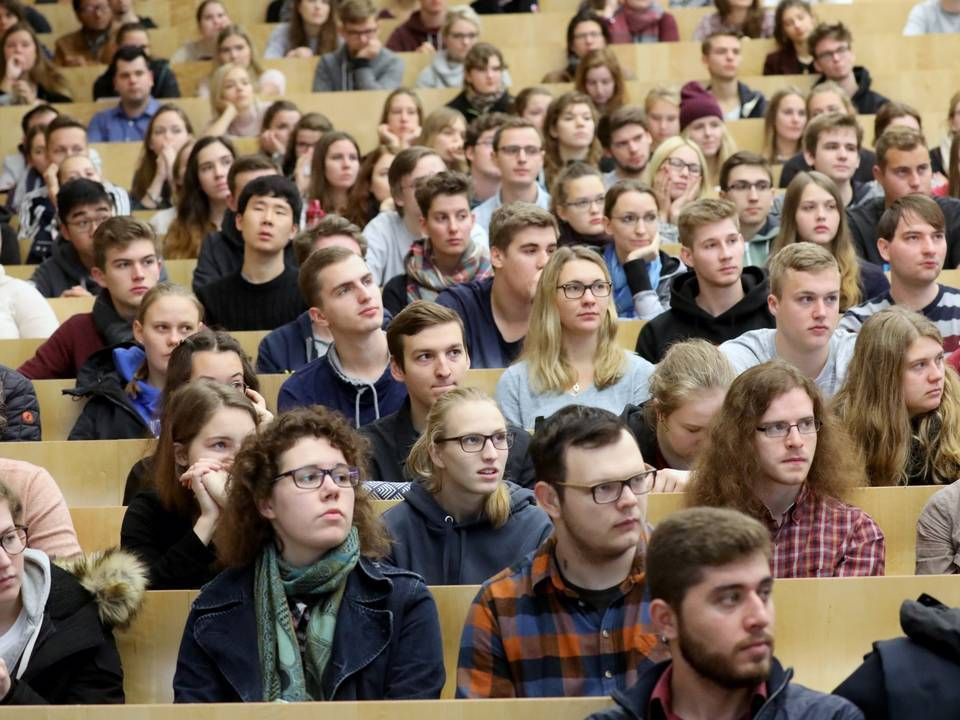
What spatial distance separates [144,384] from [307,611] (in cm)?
180

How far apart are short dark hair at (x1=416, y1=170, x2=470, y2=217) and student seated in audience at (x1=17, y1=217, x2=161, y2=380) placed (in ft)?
2.75

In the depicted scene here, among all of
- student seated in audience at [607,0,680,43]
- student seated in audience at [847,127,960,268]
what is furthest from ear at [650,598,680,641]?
student seated in audience at [607,0,680,43]

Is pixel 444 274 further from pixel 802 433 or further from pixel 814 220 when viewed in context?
pixel 802 433

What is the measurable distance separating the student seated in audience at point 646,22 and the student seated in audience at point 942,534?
203 inches

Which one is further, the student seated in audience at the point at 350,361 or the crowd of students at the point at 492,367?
the student seated in audience at the point at 350,361

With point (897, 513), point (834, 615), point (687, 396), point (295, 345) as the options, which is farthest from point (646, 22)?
point (834, 615)

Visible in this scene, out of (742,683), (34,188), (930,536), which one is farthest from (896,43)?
(742,683)

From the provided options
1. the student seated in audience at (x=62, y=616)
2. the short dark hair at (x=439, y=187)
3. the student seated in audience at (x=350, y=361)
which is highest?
the short dark hair at (x=439, y=187)

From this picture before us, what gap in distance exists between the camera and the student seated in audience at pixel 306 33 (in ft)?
28.7

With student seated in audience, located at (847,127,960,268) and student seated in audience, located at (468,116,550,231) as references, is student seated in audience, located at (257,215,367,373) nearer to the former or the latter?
student seated in audience, located at (468,116,550,231)

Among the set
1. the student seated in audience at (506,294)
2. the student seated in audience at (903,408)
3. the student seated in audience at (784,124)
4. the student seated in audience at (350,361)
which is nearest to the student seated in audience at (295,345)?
the student seated in audience at (350,361)

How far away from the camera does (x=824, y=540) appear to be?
3525mm

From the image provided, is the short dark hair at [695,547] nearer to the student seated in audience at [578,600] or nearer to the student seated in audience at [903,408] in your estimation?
the student seated in audience at [578,600]

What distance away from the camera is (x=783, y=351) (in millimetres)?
4590
